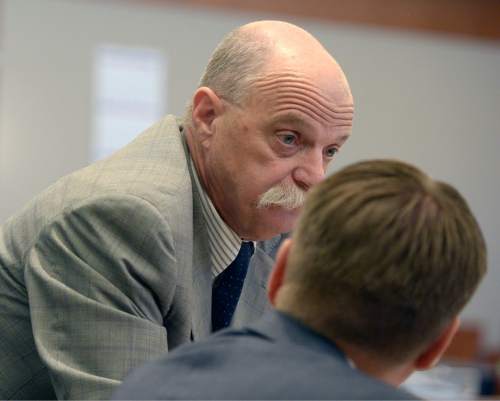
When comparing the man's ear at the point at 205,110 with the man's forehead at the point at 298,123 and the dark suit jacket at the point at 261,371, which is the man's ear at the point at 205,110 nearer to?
the man's forehead at the point at 298,123

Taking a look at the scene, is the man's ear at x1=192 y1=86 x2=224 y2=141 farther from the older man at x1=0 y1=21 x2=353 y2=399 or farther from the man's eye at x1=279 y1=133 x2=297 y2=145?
the man's eye at x1=279 y1=133 x2=297 y2=145

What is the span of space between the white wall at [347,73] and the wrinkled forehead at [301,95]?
17.0 feet

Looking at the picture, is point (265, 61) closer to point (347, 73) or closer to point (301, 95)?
point (301, 95)

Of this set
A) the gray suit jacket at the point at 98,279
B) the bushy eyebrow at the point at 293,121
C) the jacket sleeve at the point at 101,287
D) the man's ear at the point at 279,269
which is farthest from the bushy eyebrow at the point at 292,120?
the man's ear at the point at 279,269

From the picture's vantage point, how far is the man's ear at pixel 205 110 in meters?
1.90

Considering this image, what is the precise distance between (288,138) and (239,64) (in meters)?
0.18

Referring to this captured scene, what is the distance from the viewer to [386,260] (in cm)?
99

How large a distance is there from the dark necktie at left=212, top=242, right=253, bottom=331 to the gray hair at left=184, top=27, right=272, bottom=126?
1.04 ft

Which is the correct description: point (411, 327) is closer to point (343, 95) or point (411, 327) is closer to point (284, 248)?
point (284, 248)

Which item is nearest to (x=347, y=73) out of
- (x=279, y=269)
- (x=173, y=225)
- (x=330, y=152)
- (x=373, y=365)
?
(x=330, y=152)

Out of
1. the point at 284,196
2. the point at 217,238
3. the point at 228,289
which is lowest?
the point at 228,289

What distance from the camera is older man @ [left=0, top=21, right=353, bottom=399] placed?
159 centimetres

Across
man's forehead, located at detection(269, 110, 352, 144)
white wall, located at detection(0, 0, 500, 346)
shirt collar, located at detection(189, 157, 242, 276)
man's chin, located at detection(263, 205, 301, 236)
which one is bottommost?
white wall, located at detection(0, 0, 500, 346)

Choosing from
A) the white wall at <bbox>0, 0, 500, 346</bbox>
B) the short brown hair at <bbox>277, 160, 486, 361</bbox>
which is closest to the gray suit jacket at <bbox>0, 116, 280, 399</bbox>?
the short brown hair at <bbox>277, 160, 486, 361</bbox>
